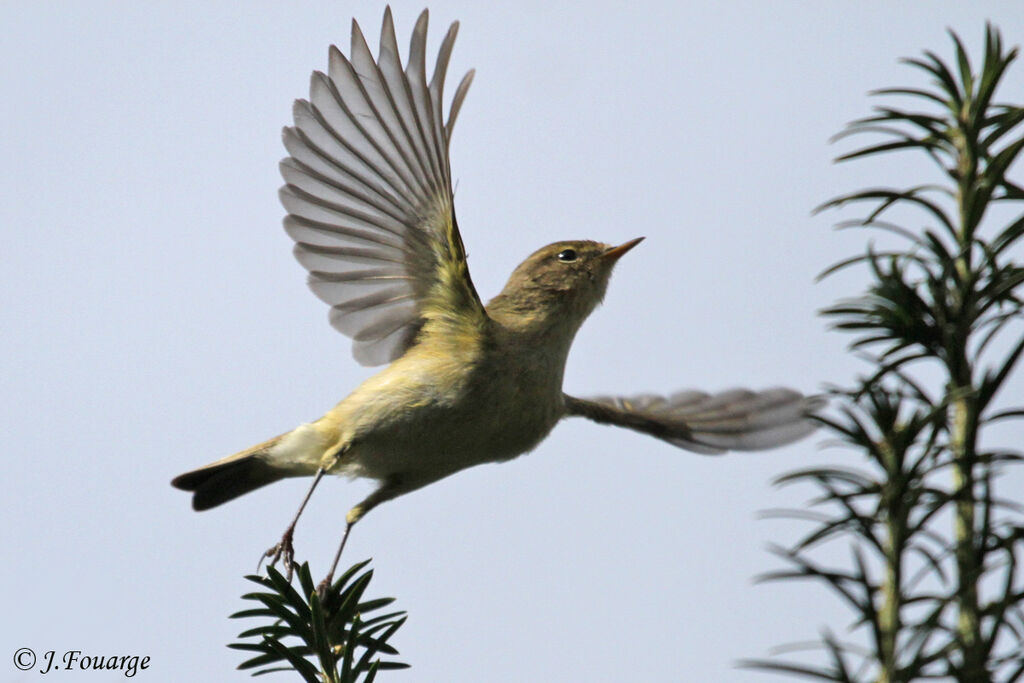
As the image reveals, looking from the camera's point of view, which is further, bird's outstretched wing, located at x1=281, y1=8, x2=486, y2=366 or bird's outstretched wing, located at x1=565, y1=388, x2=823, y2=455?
bird's outstretched wing, located at x1=565, y1=388, x2=823, y2=455

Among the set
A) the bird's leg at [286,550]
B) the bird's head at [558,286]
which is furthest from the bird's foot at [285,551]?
the bird's head at [558,286]

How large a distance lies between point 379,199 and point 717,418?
300cm

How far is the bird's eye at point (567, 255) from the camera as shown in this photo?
20.0ft

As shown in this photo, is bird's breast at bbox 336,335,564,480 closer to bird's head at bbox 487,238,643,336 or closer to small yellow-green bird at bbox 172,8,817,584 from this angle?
small yellow-green bird at bbox 172,8,817,584

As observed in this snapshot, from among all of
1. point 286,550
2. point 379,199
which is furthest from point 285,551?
point 379,199

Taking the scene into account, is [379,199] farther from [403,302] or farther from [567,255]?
[567,255]

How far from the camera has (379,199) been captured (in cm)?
548

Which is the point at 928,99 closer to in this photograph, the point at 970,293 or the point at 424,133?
the point at 970,293

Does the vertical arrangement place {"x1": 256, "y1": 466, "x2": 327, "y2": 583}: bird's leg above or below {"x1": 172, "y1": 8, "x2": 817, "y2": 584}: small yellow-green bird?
below

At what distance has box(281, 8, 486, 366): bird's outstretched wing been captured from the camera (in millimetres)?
5086

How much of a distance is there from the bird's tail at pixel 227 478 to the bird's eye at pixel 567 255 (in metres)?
1.97

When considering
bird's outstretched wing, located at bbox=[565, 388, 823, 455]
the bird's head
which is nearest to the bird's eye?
the bird's head

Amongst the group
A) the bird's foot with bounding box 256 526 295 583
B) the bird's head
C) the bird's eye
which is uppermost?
the bird's eye

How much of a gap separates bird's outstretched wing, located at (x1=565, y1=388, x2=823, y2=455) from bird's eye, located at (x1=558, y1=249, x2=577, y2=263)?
93cm
